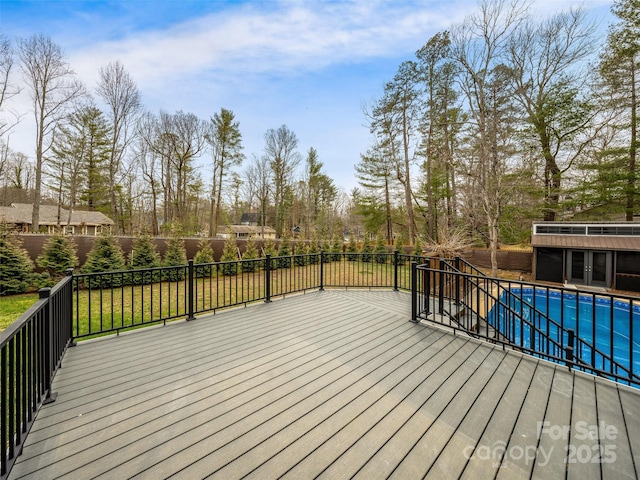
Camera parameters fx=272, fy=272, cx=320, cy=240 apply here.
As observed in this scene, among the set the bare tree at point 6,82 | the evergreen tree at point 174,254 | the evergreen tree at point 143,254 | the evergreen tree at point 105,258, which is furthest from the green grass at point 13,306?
the bare tree at point 6,82

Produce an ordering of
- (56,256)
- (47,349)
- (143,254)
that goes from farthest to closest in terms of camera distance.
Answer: (143,254) < (56,256) < (47,349)

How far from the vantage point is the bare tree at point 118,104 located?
14.8 m

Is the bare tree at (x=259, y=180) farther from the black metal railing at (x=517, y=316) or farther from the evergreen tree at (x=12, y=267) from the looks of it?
the black metal railing at (x=517, y=316)

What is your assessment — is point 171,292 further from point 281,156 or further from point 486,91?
point 281,156

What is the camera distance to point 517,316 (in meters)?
3.42

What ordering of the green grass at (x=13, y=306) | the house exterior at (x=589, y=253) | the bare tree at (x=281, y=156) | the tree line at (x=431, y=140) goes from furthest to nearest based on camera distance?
the bare tree at (x=281, y=156)
the tree line at (x=431, y=140)
the house exterior at (x=589, y=253)
the green grass at (x=13, y=306)

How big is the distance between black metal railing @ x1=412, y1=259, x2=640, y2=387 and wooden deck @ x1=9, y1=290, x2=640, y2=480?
60cm

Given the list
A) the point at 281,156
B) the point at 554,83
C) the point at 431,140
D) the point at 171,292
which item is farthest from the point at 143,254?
the point at 554,83

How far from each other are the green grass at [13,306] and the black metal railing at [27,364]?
3969 mm

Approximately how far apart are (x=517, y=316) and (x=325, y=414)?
2.84m

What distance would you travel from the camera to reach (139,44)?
6.92m

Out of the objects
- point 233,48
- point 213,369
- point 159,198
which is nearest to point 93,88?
point 159,198

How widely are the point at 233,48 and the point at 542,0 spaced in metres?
11.6

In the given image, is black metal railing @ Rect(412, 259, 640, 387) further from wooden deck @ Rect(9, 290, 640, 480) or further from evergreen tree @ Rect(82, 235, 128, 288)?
evergreen tree @ Rect(82, 235, 128, 288)
